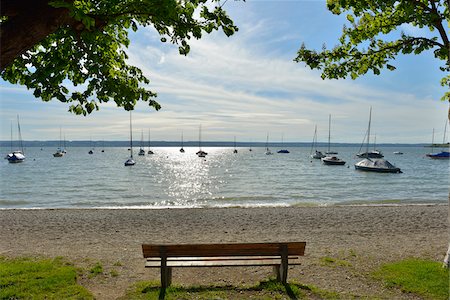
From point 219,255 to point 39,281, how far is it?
152 inches

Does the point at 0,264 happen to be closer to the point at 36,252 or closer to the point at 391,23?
the point at 36,252

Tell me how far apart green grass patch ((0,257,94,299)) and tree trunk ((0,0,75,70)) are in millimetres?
4493

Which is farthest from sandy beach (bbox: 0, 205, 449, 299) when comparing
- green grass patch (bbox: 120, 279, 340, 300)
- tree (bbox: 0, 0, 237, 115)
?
tree (bbox: 0, 0, 237, 115)

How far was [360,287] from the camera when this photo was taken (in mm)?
7395

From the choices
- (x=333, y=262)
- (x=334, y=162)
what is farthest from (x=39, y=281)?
(x=334, y=162)

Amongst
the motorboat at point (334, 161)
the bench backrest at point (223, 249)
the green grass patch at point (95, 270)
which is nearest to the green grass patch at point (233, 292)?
the bench backrest at point (223, 249)

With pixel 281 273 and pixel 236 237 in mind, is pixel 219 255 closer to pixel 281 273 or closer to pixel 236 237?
pixel 281 273

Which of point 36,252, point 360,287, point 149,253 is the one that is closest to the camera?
point 149,253

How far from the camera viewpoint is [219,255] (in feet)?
22.8

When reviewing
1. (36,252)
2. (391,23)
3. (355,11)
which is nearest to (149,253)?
(36,252)

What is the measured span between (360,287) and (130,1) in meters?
7.09

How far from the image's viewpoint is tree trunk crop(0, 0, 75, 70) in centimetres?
424

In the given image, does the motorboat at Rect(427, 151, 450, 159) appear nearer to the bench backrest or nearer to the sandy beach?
the sandy beach

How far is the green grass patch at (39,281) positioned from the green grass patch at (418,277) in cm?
639
